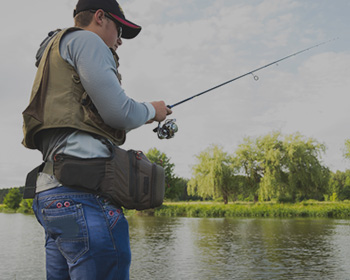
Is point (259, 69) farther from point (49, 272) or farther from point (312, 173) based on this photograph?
point (312, 173)

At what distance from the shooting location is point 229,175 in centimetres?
3991

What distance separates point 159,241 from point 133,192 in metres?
15.1

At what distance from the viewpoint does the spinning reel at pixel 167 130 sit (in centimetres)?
247

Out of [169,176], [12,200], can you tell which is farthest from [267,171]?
[12,200]

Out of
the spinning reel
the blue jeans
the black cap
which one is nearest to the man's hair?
the black cap

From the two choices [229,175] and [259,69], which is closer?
[259,69]

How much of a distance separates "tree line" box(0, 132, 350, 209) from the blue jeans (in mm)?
36634

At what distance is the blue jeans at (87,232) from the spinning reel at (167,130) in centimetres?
100

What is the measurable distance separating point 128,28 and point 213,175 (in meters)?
37.7

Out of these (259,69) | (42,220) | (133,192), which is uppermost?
(259,69)

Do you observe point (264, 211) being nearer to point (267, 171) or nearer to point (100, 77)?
point (267, 171)

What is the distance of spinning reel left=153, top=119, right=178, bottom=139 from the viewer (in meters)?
2.47

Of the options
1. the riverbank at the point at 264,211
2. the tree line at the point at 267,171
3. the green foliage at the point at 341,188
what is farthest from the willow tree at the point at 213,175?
the green foliage at the point at 341,188

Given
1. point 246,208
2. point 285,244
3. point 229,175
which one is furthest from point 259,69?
point 229,175
